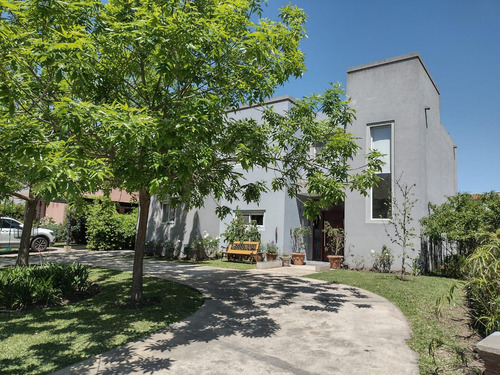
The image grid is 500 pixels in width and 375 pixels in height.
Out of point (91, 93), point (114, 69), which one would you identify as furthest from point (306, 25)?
point (91, 93)

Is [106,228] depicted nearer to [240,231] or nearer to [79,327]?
[240,231]

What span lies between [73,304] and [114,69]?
5231 mm

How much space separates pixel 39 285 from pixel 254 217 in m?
11.0

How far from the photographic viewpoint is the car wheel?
704 inches

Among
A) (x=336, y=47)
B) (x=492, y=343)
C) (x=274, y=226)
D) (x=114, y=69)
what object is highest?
(x=336, y=47)

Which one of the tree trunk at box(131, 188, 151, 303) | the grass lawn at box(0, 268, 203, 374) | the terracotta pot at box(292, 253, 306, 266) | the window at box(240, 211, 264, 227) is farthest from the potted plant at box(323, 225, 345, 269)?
the tree trunk at box(131, 188, 151, 303)

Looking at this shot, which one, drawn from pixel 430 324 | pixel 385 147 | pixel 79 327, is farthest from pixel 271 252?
pixel 79 327

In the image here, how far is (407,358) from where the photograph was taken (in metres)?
4.38

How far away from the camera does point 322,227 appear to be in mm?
16344

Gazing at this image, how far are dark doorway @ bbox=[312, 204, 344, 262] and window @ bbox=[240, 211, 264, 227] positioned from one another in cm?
284

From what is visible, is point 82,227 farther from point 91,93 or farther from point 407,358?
point 407,358

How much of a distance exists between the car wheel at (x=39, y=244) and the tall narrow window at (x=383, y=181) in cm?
1822

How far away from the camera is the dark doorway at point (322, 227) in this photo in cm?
1602

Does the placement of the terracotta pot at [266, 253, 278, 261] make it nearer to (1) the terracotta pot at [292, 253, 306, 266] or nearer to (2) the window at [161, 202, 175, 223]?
(1) the terracotta pot at [292, 253, 306, 266]
